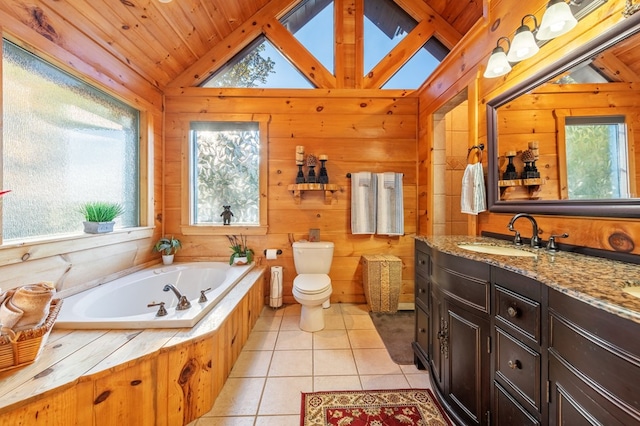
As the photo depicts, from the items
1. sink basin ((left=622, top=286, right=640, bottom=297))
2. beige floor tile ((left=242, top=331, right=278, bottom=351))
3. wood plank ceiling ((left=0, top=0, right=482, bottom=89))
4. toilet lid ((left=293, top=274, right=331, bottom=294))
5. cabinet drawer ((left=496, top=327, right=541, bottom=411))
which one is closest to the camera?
sink basin ((left=622, top=286, right=640, bottom=297))

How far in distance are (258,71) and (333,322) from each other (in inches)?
106

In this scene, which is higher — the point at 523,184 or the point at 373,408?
the point at 523,184

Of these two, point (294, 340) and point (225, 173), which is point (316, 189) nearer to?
point (225, 173)

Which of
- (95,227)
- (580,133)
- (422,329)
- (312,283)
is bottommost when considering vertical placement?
(422,329)

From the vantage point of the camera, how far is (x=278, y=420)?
123cm

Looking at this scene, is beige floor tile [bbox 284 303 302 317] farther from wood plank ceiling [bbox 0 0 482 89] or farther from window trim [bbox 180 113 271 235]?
wood plank ceiling [bbox 0 0 482 89]

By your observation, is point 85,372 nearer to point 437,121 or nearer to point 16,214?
point 16,214

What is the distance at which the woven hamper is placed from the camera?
94.6 inches

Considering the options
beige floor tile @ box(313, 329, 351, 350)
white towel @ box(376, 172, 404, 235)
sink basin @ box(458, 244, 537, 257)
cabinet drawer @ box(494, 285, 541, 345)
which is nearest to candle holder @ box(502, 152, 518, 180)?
sink basin @ box(458, 244, 537, 257)

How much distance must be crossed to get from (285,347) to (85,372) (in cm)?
117

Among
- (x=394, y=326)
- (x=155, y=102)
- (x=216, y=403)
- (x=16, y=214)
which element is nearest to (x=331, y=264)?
(x=394, y=326)

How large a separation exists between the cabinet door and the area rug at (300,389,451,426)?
0.60ft

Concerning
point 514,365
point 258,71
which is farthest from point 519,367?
point 258,71

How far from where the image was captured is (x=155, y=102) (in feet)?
8.05
